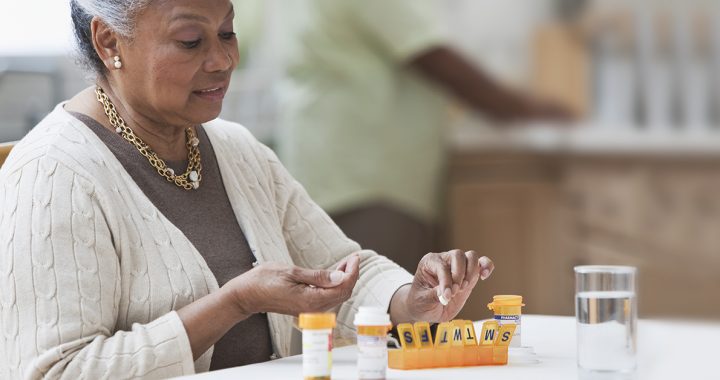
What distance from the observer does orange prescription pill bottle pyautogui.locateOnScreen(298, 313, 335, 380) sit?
145 centimetres

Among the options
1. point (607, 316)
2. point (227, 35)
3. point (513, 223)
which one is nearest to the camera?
point (607, 316)

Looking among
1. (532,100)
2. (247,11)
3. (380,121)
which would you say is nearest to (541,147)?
(532,100)

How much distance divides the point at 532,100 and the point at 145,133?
192 cm

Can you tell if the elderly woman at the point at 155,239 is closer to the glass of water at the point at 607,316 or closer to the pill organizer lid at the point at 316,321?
the pill organizer lid at the point at 316,321

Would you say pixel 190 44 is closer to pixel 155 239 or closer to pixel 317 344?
pixel 155 239

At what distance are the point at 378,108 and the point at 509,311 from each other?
2.02 meters

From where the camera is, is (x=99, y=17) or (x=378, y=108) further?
(x=378, y=108)

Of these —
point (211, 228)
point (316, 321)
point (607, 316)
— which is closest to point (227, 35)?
point (211, 228)

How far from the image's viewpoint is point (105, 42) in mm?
1907

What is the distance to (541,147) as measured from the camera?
368 cm

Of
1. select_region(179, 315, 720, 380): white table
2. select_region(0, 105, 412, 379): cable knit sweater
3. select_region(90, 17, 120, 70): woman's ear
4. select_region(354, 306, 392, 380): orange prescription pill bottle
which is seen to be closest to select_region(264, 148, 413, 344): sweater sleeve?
select_region(0, 105, 412, 379): cable knit sweater

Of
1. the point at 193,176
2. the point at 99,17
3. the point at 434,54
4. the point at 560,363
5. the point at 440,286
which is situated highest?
the point at 434,54

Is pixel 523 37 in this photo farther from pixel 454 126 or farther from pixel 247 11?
pixel 247 11

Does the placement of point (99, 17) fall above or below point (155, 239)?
above
